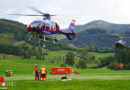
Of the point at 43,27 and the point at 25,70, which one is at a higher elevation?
the point at 43,27

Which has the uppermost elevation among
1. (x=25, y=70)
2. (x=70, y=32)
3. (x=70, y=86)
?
(x=70, y=32)

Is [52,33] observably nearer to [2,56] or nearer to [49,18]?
[49,18]

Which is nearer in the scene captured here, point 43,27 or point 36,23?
point 36,23

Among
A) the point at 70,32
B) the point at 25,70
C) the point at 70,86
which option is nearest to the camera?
the point at 70,86

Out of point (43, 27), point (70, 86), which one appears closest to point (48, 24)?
point (43, 27)

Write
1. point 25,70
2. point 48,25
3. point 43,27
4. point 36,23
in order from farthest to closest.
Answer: point 25,70 < point 48,25 < point 43,27 < point 36,23

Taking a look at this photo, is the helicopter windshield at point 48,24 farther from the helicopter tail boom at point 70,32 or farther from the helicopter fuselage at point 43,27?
the helicopter tail boom at point 70,32

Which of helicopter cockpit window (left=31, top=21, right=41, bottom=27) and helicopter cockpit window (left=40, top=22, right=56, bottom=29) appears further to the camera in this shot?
helicopter cockpit window (left=40, top=22, right=56, bottom=29)

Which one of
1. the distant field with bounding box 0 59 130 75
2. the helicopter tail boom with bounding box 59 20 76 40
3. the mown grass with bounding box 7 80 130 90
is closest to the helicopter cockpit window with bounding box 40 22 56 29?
the helicopter tail boom with bounding box 59 20 76 40

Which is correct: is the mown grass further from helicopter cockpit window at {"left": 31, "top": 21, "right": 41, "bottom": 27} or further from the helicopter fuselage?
helicopter cockpit window at {"left": 31, "top": 21, "right": 41, "bottom": 27}

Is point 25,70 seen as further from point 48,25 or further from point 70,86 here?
point 70,86

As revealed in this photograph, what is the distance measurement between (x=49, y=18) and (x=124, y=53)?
132 metres

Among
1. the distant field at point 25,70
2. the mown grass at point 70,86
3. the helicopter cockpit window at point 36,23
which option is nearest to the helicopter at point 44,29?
the helicopter cockpit window at point 36,23

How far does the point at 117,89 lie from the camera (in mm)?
24969
